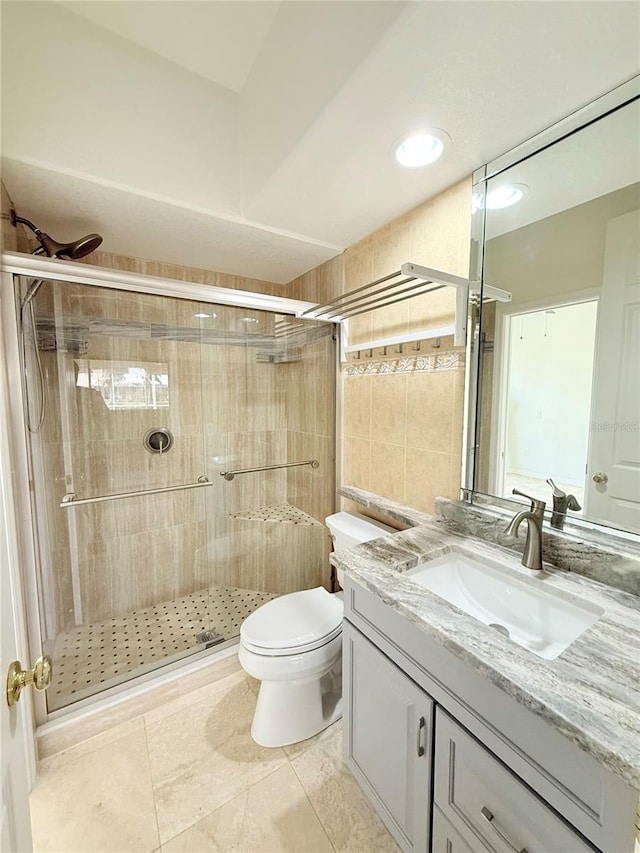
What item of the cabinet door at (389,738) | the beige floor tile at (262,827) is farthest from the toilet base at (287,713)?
the cabinet door at (389,738)

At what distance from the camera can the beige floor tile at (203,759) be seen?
1.15m

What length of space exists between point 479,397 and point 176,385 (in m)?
1.70

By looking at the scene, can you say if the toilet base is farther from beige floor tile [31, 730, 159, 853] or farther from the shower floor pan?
the shower floor pan

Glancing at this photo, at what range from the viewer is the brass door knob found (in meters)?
0.57

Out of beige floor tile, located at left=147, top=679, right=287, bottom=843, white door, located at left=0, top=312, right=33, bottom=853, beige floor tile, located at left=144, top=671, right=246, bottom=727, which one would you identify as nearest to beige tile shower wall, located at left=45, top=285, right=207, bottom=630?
beige floor tile, located at left=144, top=671, right=246, bottom=727

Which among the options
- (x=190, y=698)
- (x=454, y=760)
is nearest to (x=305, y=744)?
(x=190, y=698)

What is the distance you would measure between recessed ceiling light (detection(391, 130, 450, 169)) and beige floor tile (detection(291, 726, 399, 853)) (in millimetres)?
2182

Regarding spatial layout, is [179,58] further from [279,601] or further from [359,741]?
[359,741]

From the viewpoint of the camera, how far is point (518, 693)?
0.61 m

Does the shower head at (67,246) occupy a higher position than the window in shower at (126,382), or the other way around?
the shower head at (67,246)

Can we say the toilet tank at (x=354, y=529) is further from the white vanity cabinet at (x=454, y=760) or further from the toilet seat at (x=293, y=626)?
the white vanity cabinet at (x=454, y=760)

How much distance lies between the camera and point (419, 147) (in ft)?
3.60

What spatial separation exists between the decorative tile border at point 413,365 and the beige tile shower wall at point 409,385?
0.04 feet

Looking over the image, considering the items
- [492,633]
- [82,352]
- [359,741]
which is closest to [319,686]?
[359,741]
